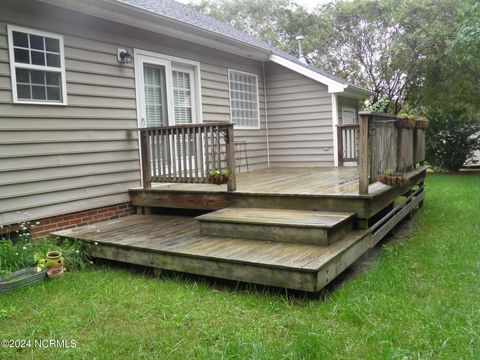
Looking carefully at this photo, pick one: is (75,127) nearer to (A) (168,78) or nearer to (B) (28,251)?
(B) (28,251)

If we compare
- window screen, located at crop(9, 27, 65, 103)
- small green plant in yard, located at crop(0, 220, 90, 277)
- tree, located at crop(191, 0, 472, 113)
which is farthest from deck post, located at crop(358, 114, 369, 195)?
tree, located at crop(191, 0, 472, 113)

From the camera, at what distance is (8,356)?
2486 millimetres

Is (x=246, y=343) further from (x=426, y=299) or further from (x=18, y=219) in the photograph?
(x=18, y=219)

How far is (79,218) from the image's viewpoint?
524 cm

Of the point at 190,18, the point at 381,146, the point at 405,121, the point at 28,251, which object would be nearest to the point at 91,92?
the point at 28,251

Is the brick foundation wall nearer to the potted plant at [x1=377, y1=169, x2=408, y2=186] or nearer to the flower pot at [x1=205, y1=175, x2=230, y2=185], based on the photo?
the flower pot at [x1=205, y1=175, x2=230, y2=185]

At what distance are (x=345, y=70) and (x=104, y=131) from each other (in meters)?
13.2

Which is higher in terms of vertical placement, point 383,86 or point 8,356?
point 383,86

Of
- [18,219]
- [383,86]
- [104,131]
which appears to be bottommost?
[18,219]

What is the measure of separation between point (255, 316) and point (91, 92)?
3738mm

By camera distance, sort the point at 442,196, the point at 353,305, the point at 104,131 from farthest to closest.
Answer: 1. the point at 442,196
2. the point at 104,131
3. the point at 353,305

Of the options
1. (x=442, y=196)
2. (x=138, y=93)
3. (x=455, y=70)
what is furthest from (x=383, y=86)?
(x=138, y=93)

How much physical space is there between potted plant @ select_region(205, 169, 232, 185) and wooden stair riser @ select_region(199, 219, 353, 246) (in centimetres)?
73

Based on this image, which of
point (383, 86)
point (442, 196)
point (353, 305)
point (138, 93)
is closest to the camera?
point (353, 305)
